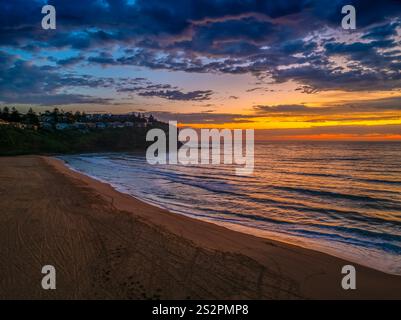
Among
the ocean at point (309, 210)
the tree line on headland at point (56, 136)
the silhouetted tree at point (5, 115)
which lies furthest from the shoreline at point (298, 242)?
the silhouetted tree at point (5, 115)

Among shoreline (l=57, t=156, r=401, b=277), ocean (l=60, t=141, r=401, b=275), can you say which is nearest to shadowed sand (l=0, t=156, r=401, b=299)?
shoreline (l=57, t=156, r=401, b=277)

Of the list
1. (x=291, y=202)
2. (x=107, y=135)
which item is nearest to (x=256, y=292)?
(x=291, y=202)

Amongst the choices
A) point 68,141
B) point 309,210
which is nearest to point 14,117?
point 68,141

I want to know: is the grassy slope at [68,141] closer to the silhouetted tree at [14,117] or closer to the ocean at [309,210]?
the silhouetted tree at [14,117]

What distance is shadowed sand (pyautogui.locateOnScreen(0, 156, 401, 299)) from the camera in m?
7.14

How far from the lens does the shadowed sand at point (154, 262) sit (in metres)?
7.14

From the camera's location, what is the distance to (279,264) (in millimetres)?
9086

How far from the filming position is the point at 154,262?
8.69m

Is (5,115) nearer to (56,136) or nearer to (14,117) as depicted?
(14,117)

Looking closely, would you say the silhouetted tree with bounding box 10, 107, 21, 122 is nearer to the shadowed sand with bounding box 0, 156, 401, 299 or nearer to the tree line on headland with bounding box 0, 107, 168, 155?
the tree line on headland with bounding box 0, 107, 168, 155

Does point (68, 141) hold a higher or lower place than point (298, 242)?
higher
